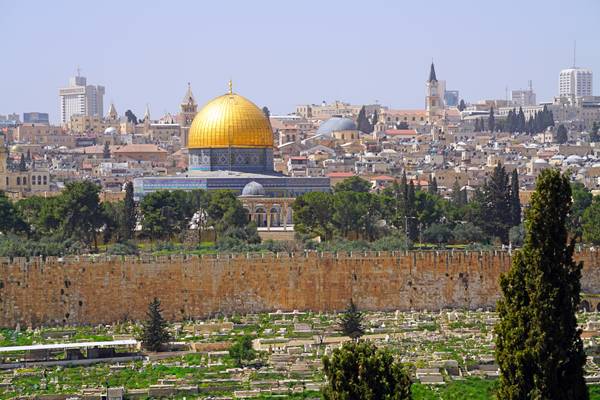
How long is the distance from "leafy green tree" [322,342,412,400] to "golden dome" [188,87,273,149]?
61.0m

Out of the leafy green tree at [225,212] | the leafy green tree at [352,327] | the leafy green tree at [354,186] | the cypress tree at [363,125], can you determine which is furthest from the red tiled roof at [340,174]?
the leafy green tree at [352,327]

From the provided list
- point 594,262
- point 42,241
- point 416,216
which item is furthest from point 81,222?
point 594,262

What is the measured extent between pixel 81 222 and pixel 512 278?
1782 inches

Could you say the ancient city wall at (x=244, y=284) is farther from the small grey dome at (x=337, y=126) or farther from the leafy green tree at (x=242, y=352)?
the small grey dome at (x=337, y=126)

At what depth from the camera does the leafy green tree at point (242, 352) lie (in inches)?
1756

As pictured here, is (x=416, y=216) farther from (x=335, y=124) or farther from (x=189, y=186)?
(x=335, y=124)

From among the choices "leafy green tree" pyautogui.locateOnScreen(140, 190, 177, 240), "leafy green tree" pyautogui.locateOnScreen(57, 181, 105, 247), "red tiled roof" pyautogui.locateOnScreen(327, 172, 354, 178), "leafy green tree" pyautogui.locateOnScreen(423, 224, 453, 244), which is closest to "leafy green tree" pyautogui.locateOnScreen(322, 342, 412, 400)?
"leafy green tree" pyautogui.locateOnScreen(57, 181, 105, 247)

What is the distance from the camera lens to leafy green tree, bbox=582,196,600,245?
66.1m

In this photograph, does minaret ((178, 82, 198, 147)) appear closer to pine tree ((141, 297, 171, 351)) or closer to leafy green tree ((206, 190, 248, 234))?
leafy green tree ((206, 190, 248, 234))

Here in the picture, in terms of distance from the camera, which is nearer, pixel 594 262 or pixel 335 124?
pixel 594 262

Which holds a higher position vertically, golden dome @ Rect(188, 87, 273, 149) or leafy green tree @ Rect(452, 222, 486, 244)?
golden dome @ Rect(188, 87, 273, 149)

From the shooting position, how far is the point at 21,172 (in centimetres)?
11750

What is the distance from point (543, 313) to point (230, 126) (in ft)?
207

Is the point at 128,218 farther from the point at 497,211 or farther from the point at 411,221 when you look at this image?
the point at 497,211
